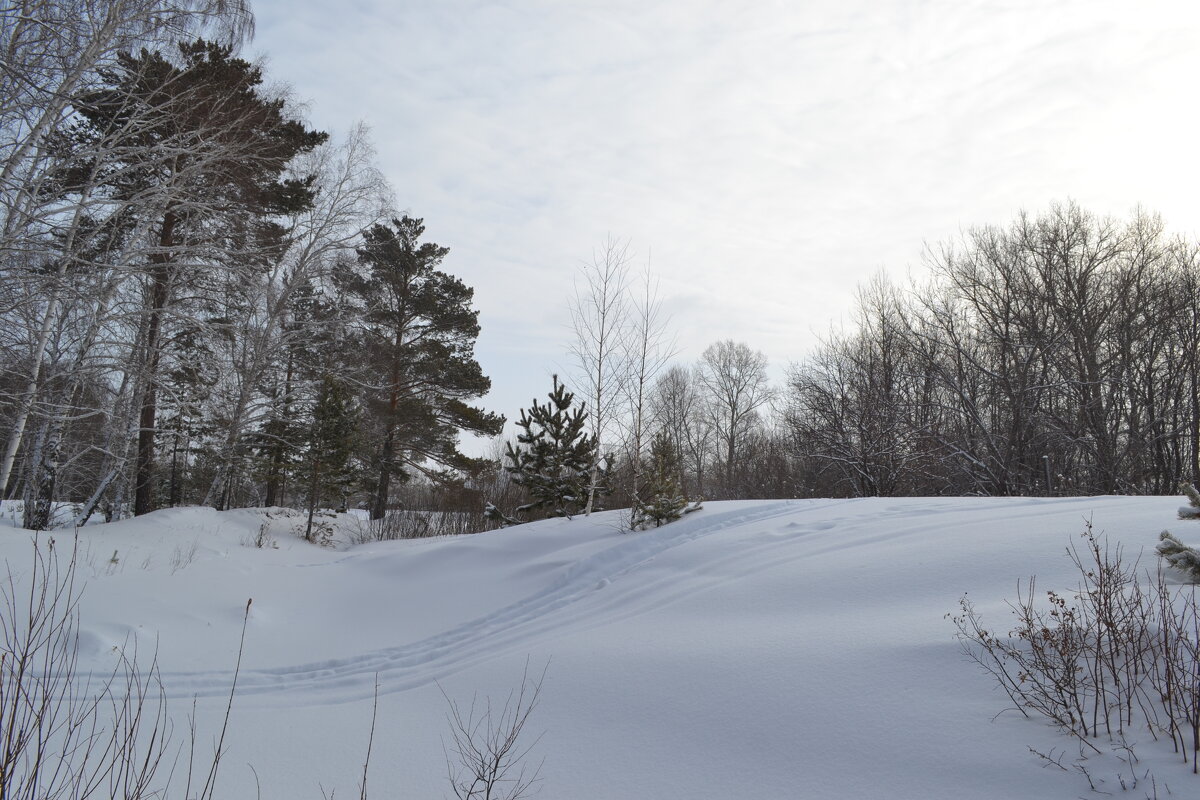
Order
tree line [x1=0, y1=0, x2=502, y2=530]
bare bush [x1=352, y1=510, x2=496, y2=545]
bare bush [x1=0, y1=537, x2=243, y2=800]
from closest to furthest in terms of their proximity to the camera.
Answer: bare bush [x1=0, y1=537, x2=243, y2=800] → tree line [x1=0, y1=0, x2=502, y2=530] → bare bush [x1=352, y1=510, x2=496, y2=545]

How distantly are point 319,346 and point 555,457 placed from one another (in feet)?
27.8

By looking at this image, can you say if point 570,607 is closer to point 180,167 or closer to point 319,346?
point 180,167

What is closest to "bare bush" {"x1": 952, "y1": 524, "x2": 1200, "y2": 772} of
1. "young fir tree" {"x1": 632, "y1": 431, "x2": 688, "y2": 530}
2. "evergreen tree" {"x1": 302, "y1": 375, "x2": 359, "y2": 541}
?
"young fir tree" {"x1": 632, "y1": 431, "x2": 688, "y2": 530}

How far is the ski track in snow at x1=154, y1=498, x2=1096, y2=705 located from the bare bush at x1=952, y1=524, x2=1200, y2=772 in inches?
110

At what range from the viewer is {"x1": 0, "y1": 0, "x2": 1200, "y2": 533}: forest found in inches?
282

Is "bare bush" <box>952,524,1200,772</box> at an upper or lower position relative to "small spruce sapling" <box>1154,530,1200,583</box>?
lower

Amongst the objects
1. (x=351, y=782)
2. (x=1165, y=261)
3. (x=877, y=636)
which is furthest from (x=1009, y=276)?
(x=351, y=782)

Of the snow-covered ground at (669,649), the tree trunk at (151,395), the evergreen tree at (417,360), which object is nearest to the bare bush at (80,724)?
the snow-covered ground at (669,649)

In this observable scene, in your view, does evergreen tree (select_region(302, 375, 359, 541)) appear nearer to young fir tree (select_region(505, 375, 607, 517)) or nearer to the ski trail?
young fir tree (select_region(505, 375, 607, 517))

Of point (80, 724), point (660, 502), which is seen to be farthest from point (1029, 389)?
point (80, 724)

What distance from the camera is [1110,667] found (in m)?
2.95

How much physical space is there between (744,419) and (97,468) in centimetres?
2765

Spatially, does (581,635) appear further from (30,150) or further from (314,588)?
(30,150)

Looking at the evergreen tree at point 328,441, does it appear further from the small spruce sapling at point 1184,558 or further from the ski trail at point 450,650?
the small spruce sapling at point 1184,558
